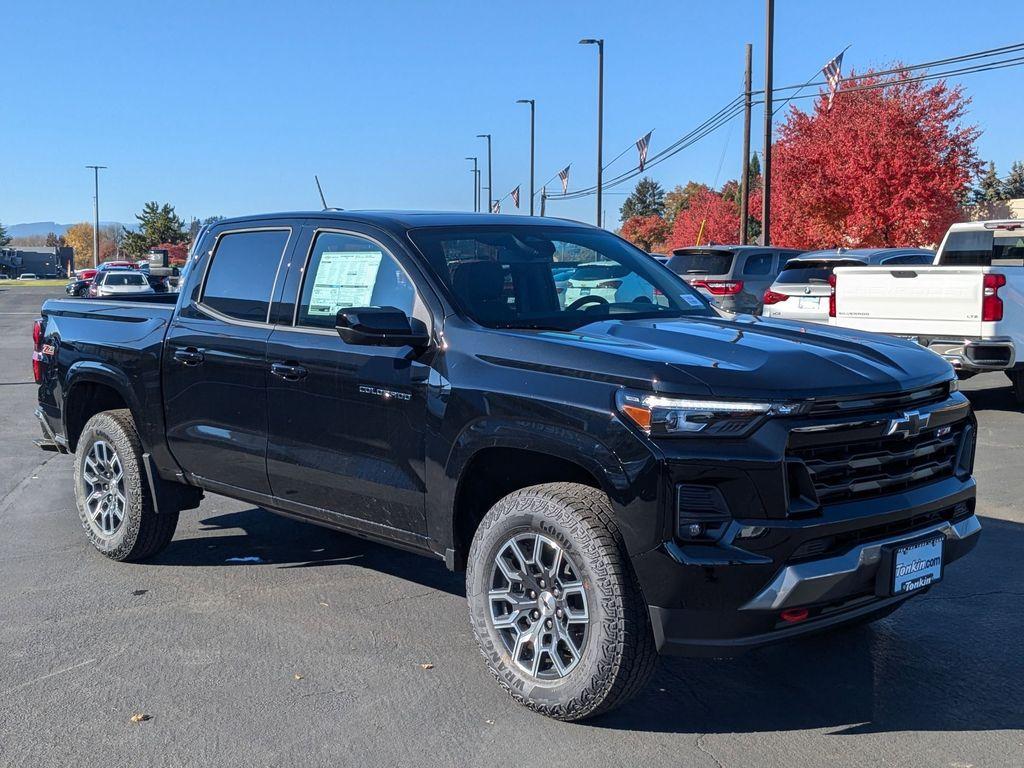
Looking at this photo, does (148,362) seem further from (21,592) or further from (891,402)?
(891,402)

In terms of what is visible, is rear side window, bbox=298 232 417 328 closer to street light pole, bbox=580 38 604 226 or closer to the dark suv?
the dark suv

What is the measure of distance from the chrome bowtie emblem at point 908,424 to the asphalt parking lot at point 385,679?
1.04m

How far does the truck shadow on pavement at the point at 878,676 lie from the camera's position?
398cm

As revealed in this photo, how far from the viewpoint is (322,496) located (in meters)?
4.91

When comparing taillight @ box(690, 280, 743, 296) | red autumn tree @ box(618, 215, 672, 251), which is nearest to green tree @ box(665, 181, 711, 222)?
red autumn tree @ box(618, 215, 672, 251)

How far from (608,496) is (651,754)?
885 mm

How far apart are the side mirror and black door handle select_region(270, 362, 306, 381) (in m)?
0.51

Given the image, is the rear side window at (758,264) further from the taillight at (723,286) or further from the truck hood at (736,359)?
the truck hood at (736,359)

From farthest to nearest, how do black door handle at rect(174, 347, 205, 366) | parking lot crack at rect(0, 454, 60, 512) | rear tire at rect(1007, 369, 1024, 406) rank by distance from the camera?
rear tire at rect(1007, 369, 1024, 406)
parking lot crack at rect(0, 454, 60, 512)
black door handle at rect(174, 347, 205, 366)

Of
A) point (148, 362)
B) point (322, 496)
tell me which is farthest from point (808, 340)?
point (148, 362)

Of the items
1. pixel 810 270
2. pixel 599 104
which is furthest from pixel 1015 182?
pixel 810 270

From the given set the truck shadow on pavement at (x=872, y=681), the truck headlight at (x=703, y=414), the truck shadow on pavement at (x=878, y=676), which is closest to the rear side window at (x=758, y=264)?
the truck shadow on pavement at (x=878, y=676)

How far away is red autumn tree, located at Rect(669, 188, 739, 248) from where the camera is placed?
69.0 meters

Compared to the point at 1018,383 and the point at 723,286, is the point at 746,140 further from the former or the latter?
the point at 1018,383
